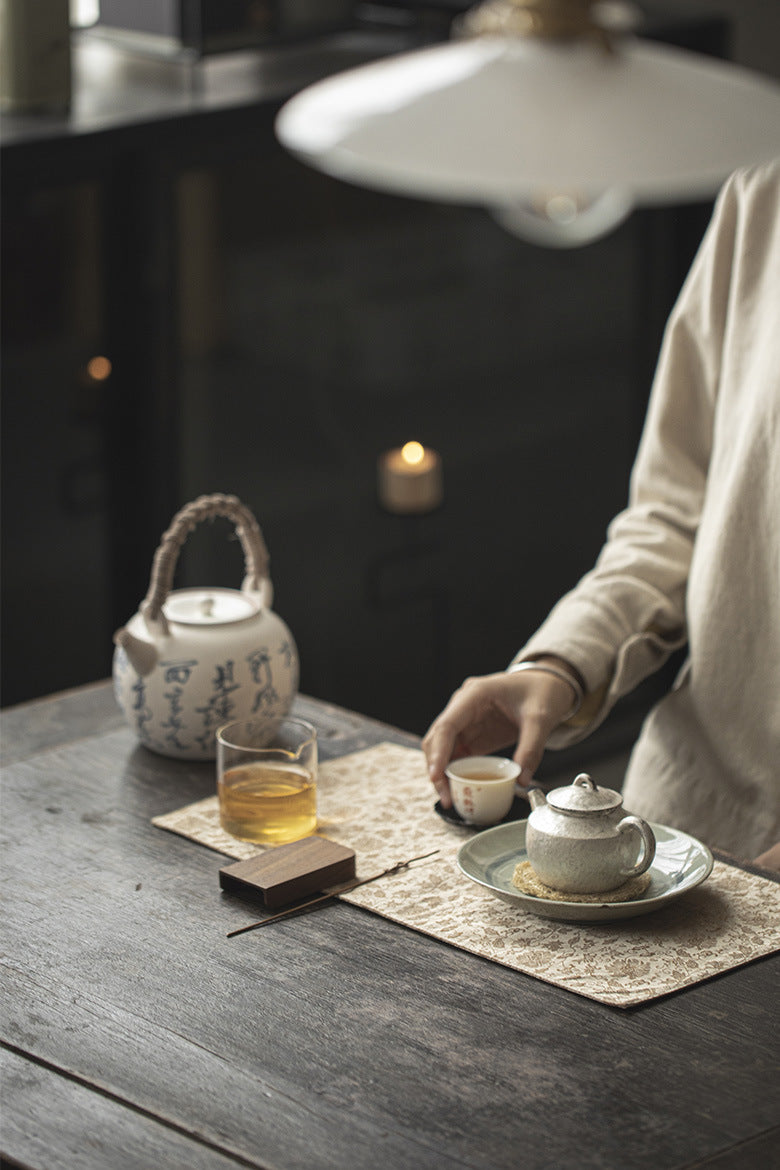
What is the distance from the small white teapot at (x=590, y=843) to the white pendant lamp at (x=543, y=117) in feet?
2.01

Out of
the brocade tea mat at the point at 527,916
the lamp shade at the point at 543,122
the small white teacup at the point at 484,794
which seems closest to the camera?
the lamp shade at the point at 543,122

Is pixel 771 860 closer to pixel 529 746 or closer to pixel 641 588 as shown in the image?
pixel 529 746

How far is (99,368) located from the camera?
2.76 m

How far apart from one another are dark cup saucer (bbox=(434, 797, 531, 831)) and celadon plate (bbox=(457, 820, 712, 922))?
30 mm

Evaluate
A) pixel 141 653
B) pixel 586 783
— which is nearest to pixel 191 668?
A: pixel 141 653

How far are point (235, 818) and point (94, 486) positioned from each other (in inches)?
54.6

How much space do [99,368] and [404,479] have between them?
0.65m

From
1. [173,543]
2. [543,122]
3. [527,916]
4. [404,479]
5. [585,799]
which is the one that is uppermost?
[543,122]

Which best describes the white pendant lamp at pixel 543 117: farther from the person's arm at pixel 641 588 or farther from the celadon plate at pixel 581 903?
the person's arm at pixel 641 588

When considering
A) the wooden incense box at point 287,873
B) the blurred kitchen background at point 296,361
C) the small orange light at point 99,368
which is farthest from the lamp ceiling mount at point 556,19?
the small orange light at point 99,368

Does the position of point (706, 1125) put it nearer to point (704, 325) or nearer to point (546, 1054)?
point (546, 1054)

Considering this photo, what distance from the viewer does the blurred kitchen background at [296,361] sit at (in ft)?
8.84

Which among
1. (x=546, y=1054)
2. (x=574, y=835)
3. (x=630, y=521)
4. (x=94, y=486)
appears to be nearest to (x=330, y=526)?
(x=94, y=486)

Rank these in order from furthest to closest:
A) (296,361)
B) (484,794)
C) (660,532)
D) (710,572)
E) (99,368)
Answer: (296,361)
(99,368)
(660,532)
(710,572)
(484,794)
